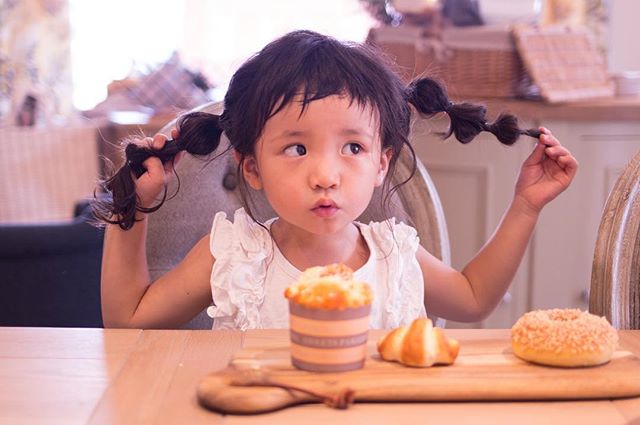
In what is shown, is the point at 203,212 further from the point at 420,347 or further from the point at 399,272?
the point at 420,347

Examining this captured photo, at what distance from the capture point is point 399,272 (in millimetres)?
1319

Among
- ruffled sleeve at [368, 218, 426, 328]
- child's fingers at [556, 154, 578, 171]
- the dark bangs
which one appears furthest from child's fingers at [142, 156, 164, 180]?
child's fingers at [556, 154, 578, 171]

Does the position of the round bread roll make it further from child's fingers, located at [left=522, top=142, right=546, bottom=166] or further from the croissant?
child's fingers, located at [left=522, top=142, right=546, bottom=166]

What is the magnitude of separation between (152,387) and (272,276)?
45cm

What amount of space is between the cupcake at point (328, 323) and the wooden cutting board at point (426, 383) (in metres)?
0.01

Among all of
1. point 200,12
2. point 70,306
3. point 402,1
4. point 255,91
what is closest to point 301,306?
point 255,91

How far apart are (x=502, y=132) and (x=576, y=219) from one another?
4.74ft

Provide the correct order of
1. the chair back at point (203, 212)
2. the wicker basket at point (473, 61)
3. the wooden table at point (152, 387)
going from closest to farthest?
1. the wooden table at point (152, 387)
2. the chair back at point (203, 212)
3. the wicker basket at point (473, 61)

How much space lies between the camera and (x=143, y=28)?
158 inches

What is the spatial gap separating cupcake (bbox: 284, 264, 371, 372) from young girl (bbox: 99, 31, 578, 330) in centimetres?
26

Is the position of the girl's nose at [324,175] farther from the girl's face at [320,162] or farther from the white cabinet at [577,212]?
the white cabinet at [577,212]

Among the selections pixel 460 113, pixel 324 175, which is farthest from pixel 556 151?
pixel 324 175

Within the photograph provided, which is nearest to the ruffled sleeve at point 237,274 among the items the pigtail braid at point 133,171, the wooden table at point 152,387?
the pigtail braid at point 133,171

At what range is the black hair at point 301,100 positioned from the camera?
1.16 m
